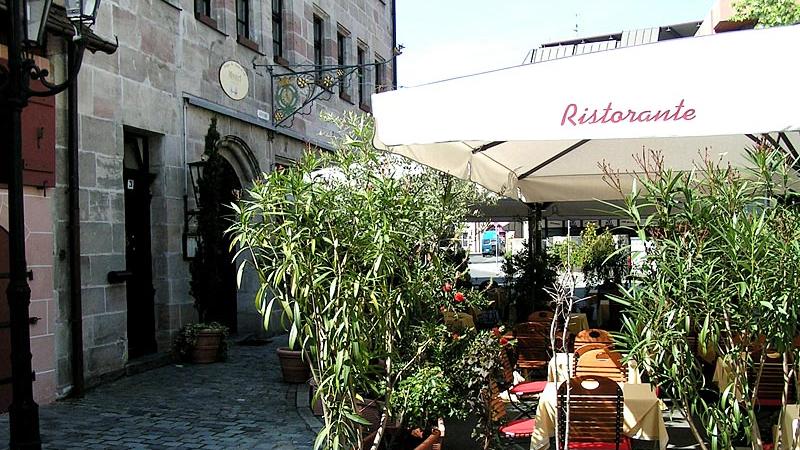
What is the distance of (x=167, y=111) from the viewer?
1033 centimetres

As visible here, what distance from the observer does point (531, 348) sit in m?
7.91

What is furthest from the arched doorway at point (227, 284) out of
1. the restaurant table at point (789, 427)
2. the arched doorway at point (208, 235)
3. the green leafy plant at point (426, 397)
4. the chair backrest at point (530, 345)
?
the restaurant table at point (789, 427)

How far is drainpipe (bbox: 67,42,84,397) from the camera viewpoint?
8133 millimetres

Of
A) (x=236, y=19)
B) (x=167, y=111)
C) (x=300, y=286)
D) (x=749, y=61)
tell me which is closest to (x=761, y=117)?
(x=749, y=61)

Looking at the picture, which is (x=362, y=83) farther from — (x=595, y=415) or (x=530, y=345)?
(x=595, y=415)

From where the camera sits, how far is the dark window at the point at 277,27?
14.3m

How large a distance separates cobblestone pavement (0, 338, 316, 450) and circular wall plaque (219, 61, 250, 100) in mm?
4526

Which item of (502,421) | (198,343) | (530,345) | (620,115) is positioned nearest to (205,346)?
(198,343)

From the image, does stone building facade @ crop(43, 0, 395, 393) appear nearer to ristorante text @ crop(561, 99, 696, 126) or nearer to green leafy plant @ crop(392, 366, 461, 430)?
green leafy plant @ crop(392, 366, 461, 430)

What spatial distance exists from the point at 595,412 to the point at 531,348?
286 cm

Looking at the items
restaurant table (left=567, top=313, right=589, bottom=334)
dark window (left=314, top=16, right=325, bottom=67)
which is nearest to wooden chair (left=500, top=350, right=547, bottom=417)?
restaurant table (left=567, top=313, right=589, bottom=334)

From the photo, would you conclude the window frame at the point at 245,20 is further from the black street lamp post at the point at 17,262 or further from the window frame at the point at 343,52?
the black street lamp post at the point at 17,262

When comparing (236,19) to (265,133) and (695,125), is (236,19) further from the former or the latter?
(695,125)

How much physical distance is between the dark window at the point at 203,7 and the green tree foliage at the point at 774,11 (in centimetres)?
960
